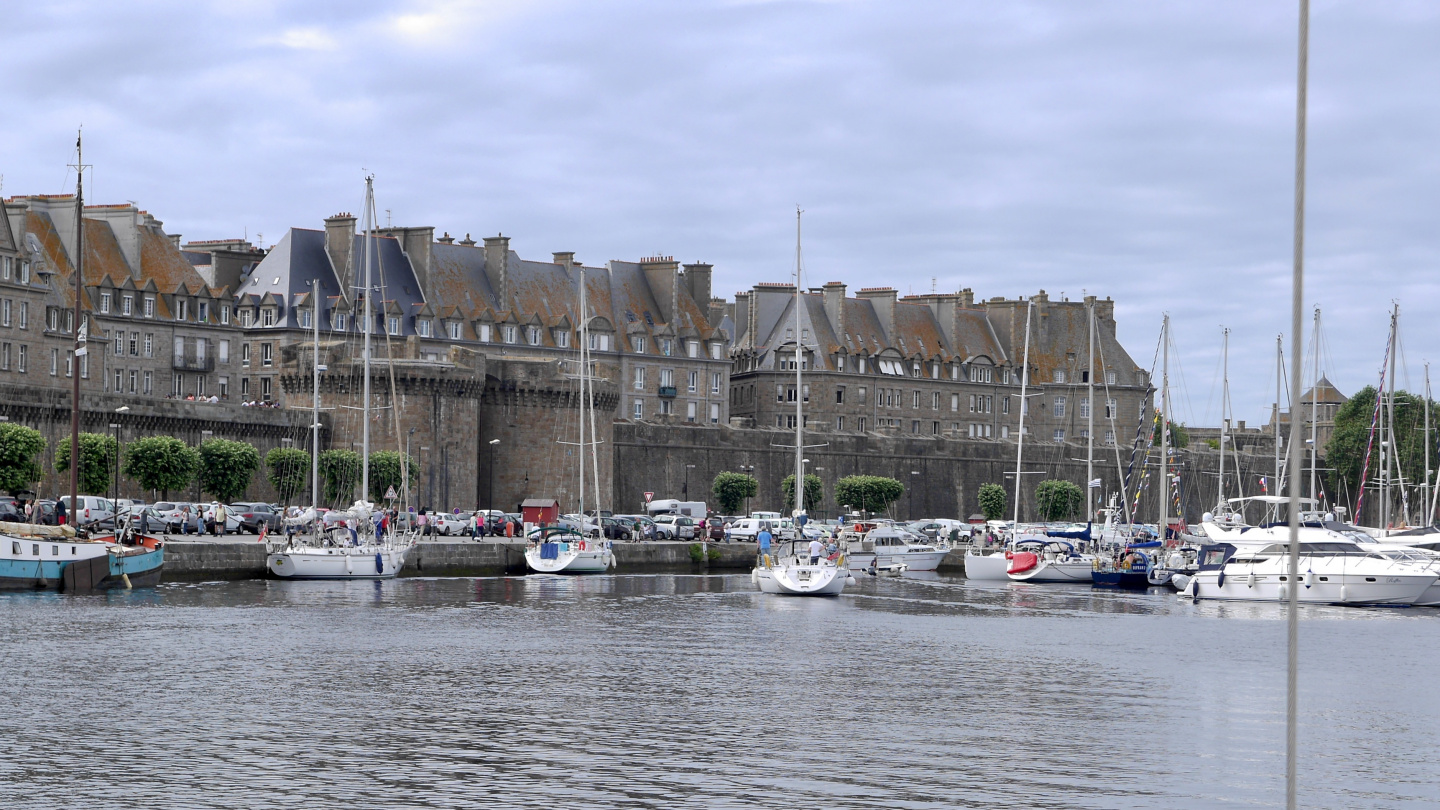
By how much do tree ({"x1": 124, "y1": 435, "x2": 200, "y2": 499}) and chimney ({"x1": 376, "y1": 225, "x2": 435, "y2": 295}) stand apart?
27623mm

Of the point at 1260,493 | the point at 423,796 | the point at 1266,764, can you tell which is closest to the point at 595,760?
the point at 423,796

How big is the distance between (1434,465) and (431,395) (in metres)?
47.7

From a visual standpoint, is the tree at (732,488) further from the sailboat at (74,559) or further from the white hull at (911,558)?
the sailboat at (74,559)

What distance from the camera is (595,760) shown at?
23359mm

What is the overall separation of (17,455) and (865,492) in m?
42.1

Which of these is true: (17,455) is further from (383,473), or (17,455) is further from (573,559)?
(573,559)

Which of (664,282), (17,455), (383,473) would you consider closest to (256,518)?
(17,455)

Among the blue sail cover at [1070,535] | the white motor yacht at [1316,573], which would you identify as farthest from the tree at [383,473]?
the white motor yacht at [1316,573]

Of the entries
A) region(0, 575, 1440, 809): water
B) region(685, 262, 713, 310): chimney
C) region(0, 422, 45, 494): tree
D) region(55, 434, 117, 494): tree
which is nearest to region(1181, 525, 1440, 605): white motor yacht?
region(0, 575, 1440, 809): water

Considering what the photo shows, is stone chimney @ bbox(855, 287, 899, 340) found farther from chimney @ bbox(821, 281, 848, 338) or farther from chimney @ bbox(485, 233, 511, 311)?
chimney @ bbox(485, 233, 511, 311)

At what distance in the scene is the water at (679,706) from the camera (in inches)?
854

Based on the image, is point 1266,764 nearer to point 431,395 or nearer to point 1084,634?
point 1084,634

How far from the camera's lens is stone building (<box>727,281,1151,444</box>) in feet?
351

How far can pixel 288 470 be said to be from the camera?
7144cm
